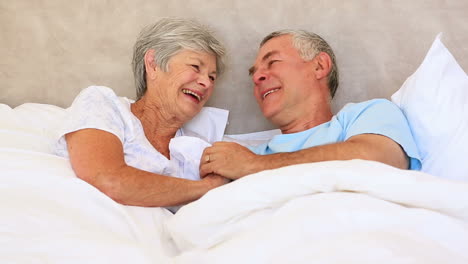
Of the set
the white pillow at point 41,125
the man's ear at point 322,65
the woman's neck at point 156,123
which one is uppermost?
the man's ear at point 322,65

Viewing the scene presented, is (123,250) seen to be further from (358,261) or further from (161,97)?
(161,97)

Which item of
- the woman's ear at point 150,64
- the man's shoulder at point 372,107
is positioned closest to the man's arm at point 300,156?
the man's shoulder at point 372,107

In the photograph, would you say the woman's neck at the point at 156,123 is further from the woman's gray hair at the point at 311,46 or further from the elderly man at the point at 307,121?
the woman's gray hair at the point at 311,46

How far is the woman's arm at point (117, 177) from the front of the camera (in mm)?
1242

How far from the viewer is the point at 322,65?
173cm

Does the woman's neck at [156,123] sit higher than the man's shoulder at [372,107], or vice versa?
the man's shoulder at [372,107]

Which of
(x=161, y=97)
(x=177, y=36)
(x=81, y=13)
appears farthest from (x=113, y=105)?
(x=81, y=13)

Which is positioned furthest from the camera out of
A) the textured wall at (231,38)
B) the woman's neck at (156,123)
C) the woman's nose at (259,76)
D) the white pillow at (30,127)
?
the textured wall at (231,38)

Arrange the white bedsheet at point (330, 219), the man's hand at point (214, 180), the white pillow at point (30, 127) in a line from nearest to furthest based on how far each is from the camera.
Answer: the white bedsheet at point (330, 219), the man's hand at point (214, 180), the white pillow at point (30, 127)

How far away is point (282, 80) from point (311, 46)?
0.61 ft

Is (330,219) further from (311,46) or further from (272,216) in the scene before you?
(311,46)

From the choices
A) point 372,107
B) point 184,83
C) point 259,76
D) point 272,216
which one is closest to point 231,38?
point 259,76

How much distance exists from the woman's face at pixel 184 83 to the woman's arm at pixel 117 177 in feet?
0.97

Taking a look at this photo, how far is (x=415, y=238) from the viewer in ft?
2.86
